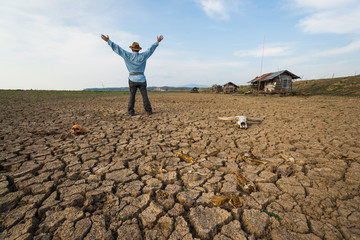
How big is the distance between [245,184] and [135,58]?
4.03 metres

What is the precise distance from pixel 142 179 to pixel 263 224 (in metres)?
1.31

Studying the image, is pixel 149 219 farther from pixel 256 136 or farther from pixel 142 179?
pixel 256 136

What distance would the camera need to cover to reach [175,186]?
182cm

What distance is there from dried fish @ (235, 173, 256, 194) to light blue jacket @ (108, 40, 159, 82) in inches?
146

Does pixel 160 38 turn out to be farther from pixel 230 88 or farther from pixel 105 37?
pixel 230 88

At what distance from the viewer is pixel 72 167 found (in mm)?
2131

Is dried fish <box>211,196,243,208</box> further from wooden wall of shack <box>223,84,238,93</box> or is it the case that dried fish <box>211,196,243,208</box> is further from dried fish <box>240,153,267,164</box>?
wooden wall of shack <box>223,84,238,93</box>

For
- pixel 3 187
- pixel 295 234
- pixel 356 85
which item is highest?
pixel 356 85

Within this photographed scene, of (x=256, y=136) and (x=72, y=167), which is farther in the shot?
(x=256, y=136)

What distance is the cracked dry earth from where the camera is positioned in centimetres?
131

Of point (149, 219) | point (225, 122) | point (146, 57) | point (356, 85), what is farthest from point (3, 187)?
point (356, 85)

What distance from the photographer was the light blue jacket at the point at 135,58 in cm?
435

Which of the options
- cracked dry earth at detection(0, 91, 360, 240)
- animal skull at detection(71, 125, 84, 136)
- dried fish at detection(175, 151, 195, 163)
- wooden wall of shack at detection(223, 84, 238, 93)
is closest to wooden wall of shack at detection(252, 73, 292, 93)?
wooden wall of shack at detection(223, 84, 238, 93)

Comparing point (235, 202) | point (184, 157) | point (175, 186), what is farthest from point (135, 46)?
point (235, 202)
